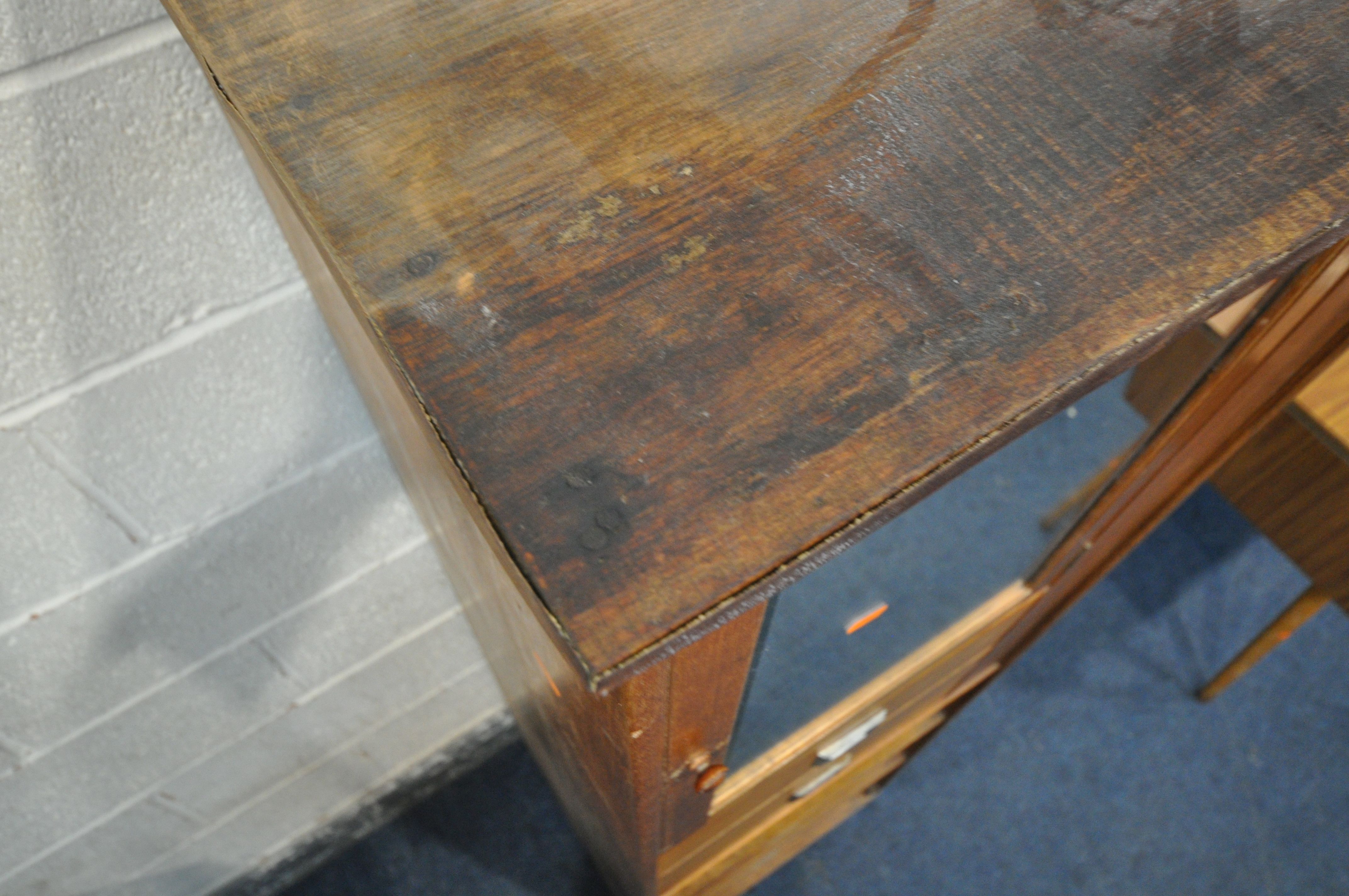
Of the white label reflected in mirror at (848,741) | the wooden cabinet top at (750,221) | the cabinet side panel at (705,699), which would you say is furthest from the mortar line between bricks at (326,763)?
the wooden cabinet top at (750,221)

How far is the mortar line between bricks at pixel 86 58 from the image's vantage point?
1.61ft

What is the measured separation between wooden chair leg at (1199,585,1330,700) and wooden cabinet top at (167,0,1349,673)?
1.09 metres

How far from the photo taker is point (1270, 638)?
133 cm

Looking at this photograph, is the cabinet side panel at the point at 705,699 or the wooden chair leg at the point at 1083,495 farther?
the wooden chair leg at the point at 1083,495

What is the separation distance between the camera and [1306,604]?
48.4 inches

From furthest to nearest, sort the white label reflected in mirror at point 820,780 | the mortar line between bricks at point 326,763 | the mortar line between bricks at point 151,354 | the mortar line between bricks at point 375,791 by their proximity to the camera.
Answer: the mortar line between bricks at point 375,791 → the mortar line between bricks at point 326,763 → the white label reflected in mirror at point 820,780 → the mortar line between bricks at point 151,354

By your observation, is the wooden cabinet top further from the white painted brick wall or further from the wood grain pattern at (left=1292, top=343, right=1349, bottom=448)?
the wood grain pattern at (left=1292, top=343, right=1349, bottom=448)

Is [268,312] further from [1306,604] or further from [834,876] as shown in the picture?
[1306,604]

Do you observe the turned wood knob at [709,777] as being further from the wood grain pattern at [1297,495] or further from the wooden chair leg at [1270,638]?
the wooden chair leg at [1270,638]

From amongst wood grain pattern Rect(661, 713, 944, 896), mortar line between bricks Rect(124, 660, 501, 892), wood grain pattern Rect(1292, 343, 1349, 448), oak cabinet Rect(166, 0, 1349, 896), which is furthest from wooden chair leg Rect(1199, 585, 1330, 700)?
mortar line between bricks Rect(124, 660, 501, 892)

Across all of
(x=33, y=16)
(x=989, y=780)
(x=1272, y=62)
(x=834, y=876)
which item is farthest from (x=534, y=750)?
(x=1272, y=62)

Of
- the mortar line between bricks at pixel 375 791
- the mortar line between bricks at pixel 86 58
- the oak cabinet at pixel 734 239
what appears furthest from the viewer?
the mortar line between bricks at pixel 375 791

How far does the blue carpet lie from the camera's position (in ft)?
4.49

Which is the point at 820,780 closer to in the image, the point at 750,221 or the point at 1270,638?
the point at 750,221
